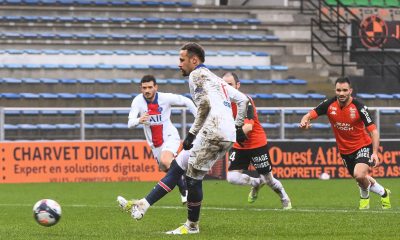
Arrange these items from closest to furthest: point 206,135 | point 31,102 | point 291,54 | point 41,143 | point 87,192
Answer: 1. point 206,135
2. point 87,192
3. point 41,143
4. point 31,102
5. point 291,54

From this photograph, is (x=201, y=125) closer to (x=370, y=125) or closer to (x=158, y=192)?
(x=158, y=192)

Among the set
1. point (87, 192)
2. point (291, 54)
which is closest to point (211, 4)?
point (291, 54)

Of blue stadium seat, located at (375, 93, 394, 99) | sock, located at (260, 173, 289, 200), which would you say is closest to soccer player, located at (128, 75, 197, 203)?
sock, located at (260, 173, 289, 200)

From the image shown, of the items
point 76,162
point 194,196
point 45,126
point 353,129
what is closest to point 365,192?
point 353,129

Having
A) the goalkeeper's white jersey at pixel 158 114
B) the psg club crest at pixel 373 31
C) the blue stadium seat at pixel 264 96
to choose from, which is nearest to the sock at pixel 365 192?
the goalkeeper's white jersey at pixel 158 114

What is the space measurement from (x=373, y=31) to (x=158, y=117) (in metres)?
22.0

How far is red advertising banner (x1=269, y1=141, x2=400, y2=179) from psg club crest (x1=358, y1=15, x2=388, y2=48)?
9242 mm

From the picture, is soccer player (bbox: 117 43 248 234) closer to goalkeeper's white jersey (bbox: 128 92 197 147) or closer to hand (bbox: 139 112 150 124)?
hand (bbox: 139 112 150 124)

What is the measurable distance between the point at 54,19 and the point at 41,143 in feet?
33.6

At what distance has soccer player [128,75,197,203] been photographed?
1656 centimetres

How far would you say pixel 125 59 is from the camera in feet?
110

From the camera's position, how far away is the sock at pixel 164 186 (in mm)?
11750

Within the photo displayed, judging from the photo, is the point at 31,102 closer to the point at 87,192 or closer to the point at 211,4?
the point at 87,192

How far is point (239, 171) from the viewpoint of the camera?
661 inches
